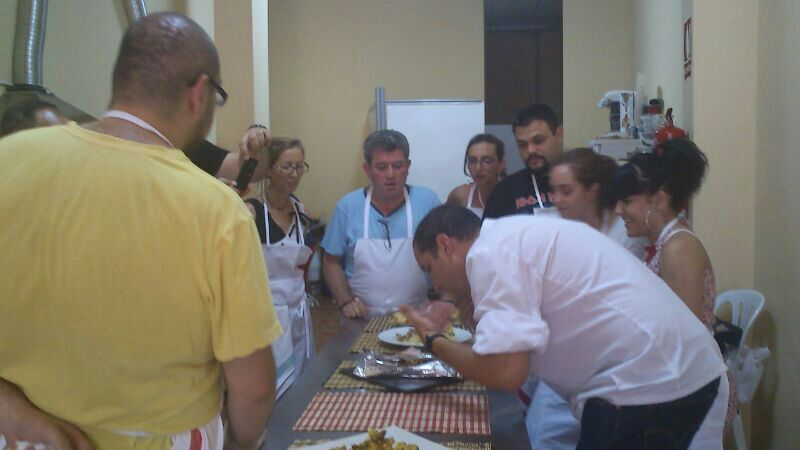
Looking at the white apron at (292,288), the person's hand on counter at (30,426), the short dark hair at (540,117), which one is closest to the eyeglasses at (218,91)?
the person's hand on counter at (30,426)

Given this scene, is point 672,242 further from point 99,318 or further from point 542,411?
point 99,318

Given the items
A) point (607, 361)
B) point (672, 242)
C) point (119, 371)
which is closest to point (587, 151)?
point (672, 242)

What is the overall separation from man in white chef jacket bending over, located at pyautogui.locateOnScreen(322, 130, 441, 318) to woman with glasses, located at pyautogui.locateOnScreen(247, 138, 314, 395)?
0.18m

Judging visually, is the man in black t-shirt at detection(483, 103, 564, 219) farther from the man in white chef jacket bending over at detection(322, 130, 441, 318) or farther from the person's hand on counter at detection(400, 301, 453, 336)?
the person's hand on counter at detection(400, 301, 453, 336)

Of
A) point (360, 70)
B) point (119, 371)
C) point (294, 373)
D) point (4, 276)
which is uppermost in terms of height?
point (360, 70)

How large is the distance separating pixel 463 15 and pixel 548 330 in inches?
217

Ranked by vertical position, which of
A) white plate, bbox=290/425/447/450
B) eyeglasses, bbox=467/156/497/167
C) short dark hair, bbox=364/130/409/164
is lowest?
white plate, bbox=290/425/447/450

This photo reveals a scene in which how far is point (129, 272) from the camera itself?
896 millimetres

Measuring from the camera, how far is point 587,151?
238cm

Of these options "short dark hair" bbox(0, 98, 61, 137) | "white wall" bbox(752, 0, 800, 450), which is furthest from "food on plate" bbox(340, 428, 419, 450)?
"white wall" bbox(752, 0, 800, 450)

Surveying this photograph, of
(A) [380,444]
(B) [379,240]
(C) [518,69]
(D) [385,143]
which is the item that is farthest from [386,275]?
(C) [518,69]

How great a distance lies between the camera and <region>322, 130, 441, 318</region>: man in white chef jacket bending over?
2715 mm

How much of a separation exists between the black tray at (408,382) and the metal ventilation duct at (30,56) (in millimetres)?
1518

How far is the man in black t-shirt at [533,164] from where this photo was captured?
8.82 feet
